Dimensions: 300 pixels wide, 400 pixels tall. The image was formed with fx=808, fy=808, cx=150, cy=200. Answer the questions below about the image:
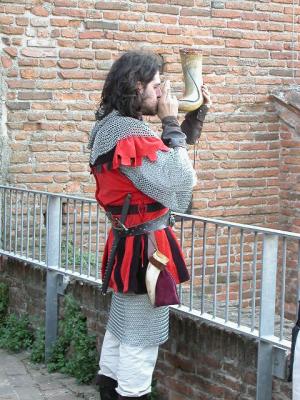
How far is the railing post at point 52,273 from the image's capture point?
5.77 metres

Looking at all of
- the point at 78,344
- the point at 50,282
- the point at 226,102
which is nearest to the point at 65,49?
Answer: the point at 226,102

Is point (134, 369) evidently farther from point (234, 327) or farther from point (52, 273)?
point (52, 273)

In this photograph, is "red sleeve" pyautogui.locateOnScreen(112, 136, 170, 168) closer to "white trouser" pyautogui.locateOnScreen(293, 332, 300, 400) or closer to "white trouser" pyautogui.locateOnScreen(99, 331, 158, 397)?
"white trouser" pyautogui.locateOnScreen(99, 331, 158, 397)

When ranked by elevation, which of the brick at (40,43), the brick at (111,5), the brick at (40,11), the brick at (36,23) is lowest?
the brick at (40,43)

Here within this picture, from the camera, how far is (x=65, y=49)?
24.3ft

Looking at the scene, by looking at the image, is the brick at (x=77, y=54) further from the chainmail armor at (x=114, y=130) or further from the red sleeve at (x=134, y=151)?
the red sleeve at (x=134, y=151)

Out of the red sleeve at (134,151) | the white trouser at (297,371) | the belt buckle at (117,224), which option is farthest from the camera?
the belt buckle at (117,224)

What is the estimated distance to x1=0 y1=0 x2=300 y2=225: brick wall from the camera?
7.26 metres

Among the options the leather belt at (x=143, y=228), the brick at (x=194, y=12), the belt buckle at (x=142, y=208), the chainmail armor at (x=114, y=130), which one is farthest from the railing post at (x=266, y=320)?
the brick at (x=194, y=12)

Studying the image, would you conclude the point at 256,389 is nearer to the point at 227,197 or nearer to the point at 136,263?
the point at 136,263

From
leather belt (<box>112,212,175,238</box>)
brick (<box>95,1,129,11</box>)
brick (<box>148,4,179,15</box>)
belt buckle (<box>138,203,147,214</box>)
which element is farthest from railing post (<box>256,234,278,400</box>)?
brick (<box>148,4,179,15</box>)

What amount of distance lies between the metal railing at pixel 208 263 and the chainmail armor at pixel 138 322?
0.55 meters

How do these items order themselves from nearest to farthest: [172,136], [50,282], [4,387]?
[172,136] → [4,387] → [50,282]

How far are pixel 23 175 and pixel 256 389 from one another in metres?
3.82
